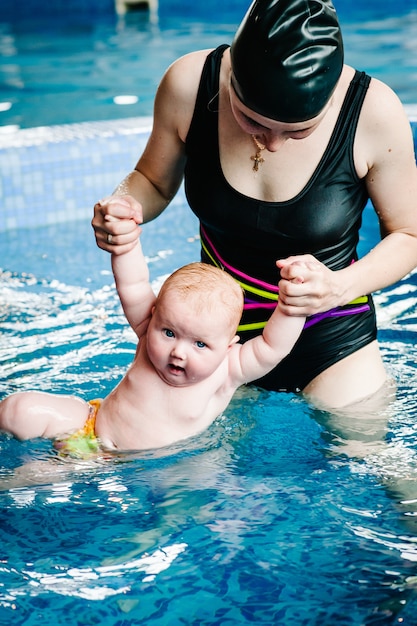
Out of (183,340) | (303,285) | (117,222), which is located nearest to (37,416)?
(183,340)

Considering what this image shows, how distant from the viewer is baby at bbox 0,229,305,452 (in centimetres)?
274

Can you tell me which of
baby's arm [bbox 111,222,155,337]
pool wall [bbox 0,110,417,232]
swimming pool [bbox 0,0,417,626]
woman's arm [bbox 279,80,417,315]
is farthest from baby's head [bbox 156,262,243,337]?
pool wall [bbox 0,110,417,232]

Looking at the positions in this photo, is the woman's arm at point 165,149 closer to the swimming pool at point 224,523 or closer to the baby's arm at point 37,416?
the baby's arm at point 37,416

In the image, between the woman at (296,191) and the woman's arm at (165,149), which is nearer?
the woman at (296,191)

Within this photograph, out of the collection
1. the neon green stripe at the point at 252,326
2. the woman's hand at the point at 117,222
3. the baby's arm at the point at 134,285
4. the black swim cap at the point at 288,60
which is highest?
the black swim cap at the point at 288,60

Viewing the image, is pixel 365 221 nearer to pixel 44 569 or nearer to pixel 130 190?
pixel 130 190

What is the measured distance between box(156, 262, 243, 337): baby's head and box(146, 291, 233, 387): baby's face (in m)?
0.01

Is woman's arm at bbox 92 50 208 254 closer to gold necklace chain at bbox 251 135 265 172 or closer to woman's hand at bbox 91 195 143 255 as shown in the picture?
woman's hand at bbox 91 195 143 255

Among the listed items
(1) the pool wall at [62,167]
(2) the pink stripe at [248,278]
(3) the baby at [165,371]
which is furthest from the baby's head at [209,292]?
(1) the pool wall at [62,167]

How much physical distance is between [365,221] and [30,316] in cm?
273

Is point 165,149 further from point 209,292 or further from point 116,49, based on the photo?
point 116,49

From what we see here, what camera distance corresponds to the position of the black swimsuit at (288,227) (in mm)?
2938

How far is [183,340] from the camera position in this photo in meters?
2.73

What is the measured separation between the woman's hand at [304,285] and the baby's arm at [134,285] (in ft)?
1.57
